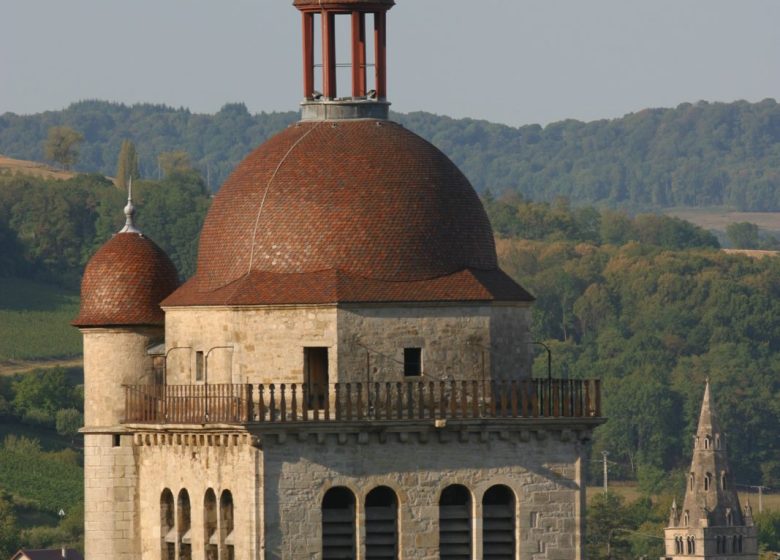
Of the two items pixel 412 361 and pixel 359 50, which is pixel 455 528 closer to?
pixel 412 361

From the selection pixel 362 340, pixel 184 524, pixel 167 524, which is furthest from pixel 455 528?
pixel 167 524

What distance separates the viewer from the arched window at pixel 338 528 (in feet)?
196

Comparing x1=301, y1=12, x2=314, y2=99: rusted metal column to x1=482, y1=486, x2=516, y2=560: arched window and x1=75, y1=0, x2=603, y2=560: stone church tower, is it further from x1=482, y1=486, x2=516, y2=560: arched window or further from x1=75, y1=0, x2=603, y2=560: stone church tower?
x1=482, y1=486, x2=516, y2=560: arched window

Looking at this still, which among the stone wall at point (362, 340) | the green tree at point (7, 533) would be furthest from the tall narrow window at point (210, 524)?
the green tree at point (7, 533)

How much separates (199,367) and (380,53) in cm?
663

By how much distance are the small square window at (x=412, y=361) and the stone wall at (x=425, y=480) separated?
116 cm

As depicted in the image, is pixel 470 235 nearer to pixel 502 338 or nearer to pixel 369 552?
pixel 502 338

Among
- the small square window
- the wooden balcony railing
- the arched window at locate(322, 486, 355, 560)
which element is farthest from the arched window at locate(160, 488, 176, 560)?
the small square window

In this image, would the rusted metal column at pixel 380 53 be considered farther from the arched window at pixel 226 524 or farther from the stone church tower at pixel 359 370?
the arched window at pixel 226 524

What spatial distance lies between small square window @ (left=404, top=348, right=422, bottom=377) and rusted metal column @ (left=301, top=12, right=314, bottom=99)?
19.6 feet

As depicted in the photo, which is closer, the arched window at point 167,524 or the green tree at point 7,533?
the arched window at point 167,524

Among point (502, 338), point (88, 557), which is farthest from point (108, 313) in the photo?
point (502, 338)

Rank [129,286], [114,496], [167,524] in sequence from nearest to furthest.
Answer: [167,524]
[129,286]
[114,496]

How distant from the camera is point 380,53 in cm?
6275
